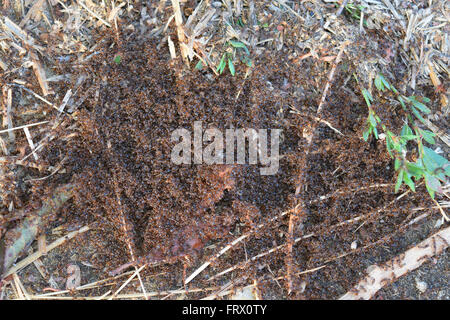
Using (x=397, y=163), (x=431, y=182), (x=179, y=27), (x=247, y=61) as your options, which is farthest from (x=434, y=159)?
(x=179, y=27)

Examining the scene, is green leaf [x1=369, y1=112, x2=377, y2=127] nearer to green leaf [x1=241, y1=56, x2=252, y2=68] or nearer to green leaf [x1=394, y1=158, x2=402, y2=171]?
green leaf [x1=394, y1=158, x2=402, y2=171]

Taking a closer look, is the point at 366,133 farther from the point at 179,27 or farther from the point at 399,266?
the point at 179,27

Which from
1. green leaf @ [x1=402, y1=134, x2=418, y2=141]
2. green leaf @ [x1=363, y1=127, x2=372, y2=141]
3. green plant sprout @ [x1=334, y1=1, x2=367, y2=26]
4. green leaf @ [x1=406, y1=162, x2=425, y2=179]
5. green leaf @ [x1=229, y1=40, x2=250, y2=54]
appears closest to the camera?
green leaf @ [x1=406, y1=162, x2=425, y2=179]

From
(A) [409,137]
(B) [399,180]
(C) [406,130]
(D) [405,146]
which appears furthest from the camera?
(D) [405,146]

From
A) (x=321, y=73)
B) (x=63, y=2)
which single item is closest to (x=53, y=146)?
(x=63, y=2)

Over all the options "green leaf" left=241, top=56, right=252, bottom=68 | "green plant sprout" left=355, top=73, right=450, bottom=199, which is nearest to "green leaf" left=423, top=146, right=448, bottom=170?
"green plant sprout" left=355, top=73, right=450, bottom=199

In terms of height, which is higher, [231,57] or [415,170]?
[231,57]
